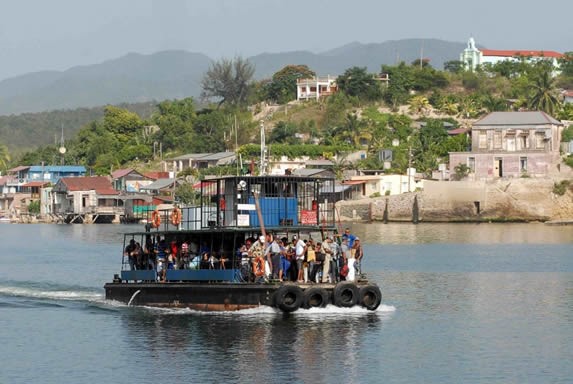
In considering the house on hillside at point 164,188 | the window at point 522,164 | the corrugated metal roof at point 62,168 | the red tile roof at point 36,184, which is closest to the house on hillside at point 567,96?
the window at point 522,164

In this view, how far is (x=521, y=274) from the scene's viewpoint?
53.7m

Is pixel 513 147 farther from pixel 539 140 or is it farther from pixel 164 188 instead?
pixel 164 188

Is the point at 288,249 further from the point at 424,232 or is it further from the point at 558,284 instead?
the point at 424,232

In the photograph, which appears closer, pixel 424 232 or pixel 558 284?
pixel 558 284

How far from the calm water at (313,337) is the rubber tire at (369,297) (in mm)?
267

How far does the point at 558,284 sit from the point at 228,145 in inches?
3655

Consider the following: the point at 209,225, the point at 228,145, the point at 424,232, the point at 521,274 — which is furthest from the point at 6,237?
the point at 209,225

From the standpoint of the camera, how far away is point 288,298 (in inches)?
1358

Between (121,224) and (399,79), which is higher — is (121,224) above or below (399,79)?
below

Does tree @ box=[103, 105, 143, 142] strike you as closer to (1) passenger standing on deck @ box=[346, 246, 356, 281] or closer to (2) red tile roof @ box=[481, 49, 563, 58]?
(2) red tile roof @ box=[481, 49, 563, 58]

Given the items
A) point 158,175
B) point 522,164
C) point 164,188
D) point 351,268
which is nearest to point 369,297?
point 351,268

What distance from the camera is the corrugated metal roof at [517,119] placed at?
101062 mm

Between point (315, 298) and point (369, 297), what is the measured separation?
1.84 metres

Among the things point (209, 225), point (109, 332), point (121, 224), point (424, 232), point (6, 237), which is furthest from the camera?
point (121, 224)
